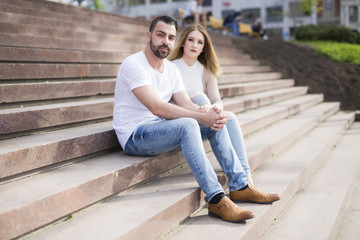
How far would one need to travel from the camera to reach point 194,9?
12.7 m

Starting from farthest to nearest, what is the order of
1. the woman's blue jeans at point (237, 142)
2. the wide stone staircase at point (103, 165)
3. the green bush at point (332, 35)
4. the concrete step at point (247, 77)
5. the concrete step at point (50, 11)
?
the green bush at point (332, 35) → the concrete step at point (247, 77) → the concrete step at point (50, 11) → the woman's blue jeans at point (237, 142) → the wide stone staircase at point (103, 165)

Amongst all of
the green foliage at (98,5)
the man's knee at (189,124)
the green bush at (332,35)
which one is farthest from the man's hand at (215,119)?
the green foliage at (98,5)

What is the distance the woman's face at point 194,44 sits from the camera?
3.86 metres

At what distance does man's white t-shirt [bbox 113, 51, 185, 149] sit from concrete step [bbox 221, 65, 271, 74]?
15.8 feet

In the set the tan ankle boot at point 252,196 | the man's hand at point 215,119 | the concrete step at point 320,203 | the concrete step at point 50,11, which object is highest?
the concrete step at point 50,11

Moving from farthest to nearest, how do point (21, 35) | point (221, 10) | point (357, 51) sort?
point (221, 10) → point (357, 51) → point (21, 35)

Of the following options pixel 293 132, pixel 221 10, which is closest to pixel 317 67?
pixel 293 132

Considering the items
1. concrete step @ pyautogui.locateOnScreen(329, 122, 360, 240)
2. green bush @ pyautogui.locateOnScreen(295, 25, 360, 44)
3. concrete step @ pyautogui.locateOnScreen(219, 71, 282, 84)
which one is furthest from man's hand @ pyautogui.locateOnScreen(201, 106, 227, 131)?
green bush @ pyautogui.locateOnScreen(295, 25, 360, 44)

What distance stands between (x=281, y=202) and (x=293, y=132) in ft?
7.29

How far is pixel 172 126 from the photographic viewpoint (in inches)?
115

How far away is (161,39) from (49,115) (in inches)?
46.2

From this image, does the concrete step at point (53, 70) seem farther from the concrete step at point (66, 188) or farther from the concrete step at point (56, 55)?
the concrete step at point (66, 188)

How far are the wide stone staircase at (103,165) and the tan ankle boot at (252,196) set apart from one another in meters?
0.06

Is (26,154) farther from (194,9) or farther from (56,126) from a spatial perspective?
(194,9)
